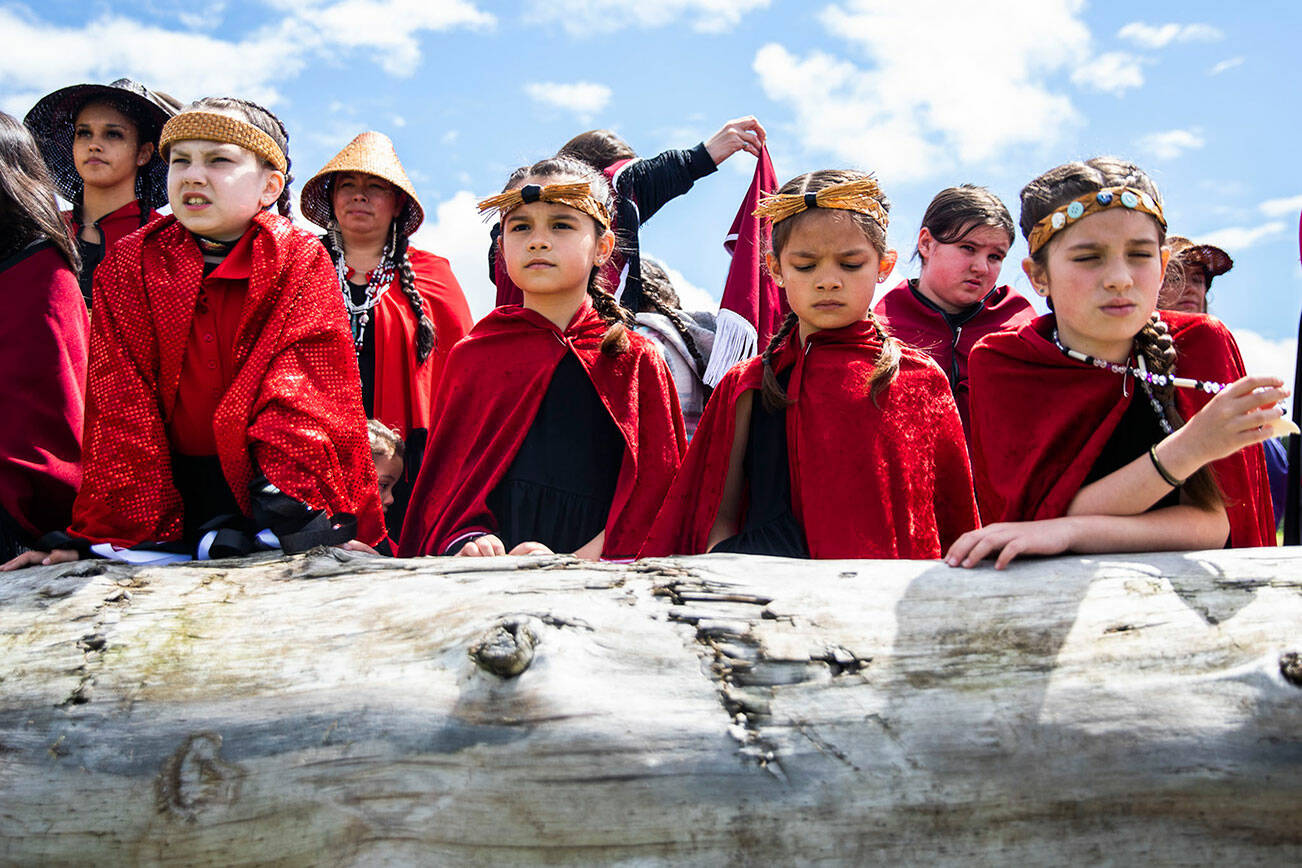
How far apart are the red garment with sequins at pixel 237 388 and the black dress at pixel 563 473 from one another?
484mm

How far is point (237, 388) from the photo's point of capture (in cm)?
330

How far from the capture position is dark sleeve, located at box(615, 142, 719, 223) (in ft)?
17.6

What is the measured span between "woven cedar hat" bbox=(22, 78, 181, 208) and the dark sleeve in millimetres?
2243

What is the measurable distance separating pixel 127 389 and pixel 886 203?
257cm

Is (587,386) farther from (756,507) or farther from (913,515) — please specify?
(913,515)

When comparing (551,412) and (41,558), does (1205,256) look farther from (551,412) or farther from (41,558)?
(41,558)

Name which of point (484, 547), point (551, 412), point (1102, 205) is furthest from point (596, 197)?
point (1102, 205)

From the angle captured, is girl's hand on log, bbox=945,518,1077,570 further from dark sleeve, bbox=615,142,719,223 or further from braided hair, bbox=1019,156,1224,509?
dark sleeve, bbox=615,142,719,223

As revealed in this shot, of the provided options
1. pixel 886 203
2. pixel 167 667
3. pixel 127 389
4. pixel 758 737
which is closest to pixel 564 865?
pixel 758 737

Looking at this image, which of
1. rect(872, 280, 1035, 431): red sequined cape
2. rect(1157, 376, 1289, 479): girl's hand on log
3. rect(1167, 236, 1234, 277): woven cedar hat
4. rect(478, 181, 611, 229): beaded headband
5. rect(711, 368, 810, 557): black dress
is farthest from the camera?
rect(1167, 236, 1234, 277): woven cedar hat

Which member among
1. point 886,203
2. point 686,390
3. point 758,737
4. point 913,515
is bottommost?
point 758,737

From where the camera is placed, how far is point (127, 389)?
3328 mm

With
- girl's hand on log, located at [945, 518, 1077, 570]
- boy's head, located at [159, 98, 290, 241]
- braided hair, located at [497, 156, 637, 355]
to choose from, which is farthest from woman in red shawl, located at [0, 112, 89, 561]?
girl's hand on log, located at [945, 518, 1077, 570]

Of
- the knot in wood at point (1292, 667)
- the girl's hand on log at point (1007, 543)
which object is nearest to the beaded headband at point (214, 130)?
the girl's hand on log at point (1007, 543)
